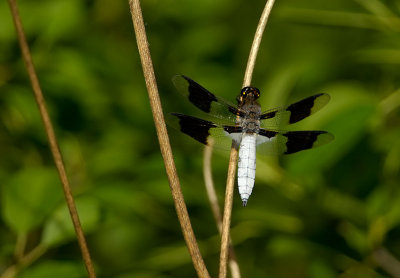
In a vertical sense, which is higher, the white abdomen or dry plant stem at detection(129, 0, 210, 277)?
the white abdomen

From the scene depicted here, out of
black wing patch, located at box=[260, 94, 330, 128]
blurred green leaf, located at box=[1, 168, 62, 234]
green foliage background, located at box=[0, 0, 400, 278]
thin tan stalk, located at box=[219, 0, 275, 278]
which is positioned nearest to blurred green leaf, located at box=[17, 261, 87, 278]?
green foliage background, located at box=[0, 0, 400, 278]

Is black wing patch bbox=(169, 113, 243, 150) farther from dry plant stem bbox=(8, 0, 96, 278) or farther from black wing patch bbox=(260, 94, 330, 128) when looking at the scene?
dry plant stem bbox=(8, 0, 96, 278)

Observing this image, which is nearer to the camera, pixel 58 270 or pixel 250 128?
pixel 58 270

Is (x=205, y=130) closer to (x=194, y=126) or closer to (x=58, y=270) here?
(x=194, y=126)

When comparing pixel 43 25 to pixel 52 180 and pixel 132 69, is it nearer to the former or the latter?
pixel 132 69

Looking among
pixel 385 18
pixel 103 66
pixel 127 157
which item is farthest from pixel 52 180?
pixel 385 18

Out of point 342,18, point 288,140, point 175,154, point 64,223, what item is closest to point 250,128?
point 288,140

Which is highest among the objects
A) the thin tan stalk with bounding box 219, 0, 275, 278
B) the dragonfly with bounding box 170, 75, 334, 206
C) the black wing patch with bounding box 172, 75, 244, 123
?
the black wing patch with bounding box 172, 75, 244, 123

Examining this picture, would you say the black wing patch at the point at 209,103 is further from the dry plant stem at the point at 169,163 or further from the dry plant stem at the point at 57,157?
the dry plant stem at the point at 169,163
